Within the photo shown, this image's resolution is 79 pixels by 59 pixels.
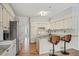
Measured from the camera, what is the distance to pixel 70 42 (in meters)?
2.98

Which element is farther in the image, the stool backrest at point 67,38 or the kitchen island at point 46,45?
the kitchen island at point 46,45

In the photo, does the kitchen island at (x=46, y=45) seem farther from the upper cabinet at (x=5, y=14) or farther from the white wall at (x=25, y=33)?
the upper cabinet at (x=5, y=14)

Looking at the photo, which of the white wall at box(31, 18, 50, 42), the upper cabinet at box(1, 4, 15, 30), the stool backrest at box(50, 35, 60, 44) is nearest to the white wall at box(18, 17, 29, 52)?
the white wall at box(31, 18, 50, 42)

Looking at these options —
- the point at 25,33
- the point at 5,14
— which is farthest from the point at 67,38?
the point at 5,14

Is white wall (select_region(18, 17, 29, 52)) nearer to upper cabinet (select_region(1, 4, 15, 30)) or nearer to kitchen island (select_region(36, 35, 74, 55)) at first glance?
kitchen island (select_region(36, 35, 74, 55))

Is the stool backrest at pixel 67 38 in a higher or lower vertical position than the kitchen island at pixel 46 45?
higher

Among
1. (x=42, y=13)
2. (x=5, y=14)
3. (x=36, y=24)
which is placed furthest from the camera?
(x=5, y=14)

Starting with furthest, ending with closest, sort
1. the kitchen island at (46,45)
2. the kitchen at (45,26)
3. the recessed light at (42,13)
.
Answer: the kitchen island at (46,45)
the kitchen at (45,26)
the recessed light at (42,13)

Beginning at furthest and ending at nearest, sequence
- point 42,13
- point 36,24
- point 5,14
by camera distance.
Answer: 1. point 5,14
2. point 36,24
3. point 42,13

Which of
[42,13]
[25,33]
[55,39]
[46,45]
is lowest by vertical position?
[46,45]

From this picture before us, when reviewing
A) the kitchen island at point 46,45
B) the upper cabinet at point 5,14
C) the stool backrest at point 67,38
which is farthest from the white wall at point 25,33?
the stool backrest at point 67,38

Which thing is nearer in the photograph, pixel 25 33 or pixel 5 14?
pixel 25 33

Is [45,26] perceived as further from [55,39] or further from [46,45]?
[46,45]

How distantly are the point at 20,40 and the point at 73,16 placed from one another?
5.57 feet
